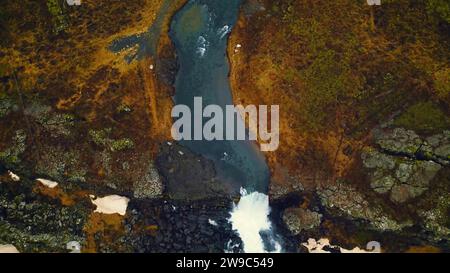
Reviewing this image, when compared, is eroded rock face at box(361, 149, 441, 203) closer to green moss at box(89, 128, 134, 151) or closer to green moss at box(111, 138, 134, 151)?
green moss at box(111, 138, 134, 151)

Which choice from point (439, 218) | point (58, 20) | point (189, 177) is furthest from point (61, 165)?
point (439, 218)

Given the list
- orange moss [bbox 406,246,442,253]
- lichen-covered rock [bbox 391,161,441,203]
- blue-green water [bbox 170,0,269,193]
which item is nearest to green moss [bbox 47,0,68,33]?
blue-green water [bbox 170,0,269,193]

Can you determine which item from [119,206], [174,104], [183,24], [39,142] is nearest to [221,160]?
[174,104]

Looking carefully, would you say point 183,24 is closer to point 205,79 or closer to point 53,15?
point 205,79

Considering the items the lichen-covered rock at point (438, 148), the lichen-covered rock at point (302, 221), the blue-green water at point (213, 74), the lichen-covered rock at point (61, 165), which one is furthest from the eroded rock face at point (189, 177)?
the lichen-covered rock at point (438, 148)

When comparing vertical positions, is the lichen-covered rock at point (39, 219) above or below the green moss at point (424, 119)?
below

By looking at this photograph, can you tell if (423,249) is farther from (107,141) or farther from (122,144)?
(107,141)

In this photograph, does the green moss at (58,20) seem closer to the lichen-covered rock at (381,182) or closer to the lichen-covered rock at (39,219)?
the lichen-covered rock at (39,219)
